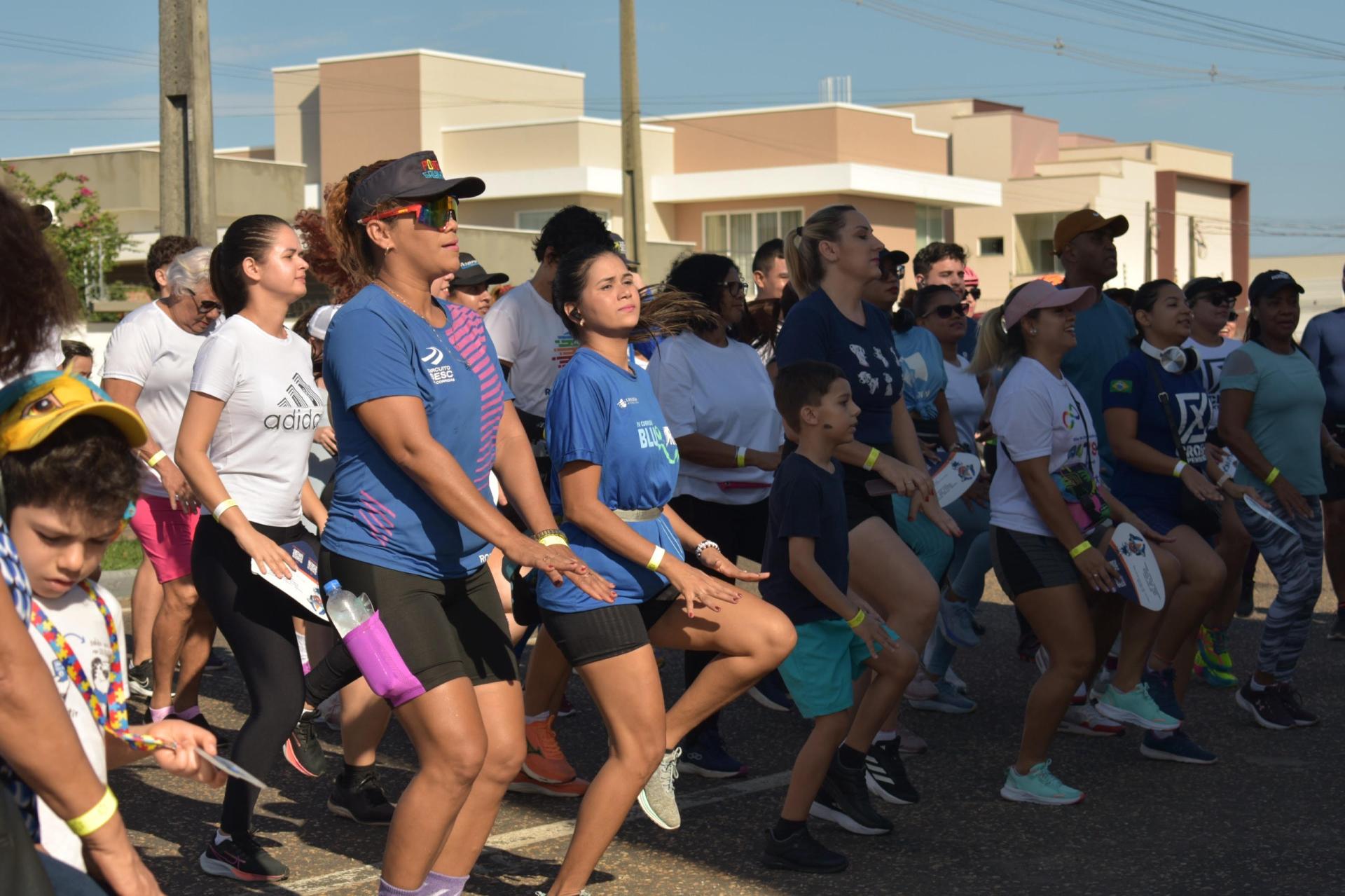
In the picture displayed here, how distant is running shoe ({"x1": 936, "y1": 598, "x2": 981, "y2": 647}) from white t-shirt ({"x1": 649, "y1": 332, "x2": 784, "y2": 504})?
1160 millimetres

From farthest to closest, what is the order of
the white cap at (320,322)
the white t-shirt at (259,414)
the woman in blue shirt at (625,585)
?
the white cap at (320,322) → the white t-shirt at (259,414) → the woman in blue shirt at (625,585)

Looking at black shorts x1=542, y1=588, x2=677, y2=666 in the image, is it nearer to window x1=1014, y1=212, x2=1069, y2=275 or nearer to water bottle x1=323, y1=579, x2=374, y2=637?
water bottle x1=323, y1=579, x2=374, y2=637

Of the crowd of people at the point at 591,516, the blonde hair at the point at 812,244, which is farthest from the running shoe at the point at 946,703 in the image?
the blonde hair at the point at 812,244

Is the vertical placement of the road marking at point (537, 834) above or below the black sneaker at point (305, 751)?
below

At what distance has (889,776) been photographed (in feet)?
18.4

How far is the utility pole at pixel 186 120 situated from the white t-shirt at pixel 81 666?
942 cm

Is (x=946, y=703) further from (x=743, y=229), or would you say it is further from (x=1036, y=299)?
(x=743, y=229)

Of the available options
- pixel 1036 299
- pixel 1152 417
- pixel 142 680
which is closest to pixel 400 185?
pixel 1036 299

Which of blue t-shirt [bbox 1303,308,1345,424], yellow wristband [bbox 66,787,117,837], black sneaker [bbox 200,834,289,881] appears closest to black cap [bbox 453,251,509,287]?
black sneaker [bbox 200,834,289,881]

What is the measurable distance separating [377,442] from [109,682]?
1378mm

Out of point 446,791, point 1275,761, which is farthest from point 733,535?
point 446,791

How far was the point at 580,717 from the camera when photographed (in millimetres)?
7027

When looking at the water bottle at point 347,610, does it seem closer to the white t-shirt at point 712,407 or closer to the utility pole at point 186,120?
the white t-shirt at point 712,407

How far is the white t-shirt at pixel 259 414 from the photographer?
497 centimetres
